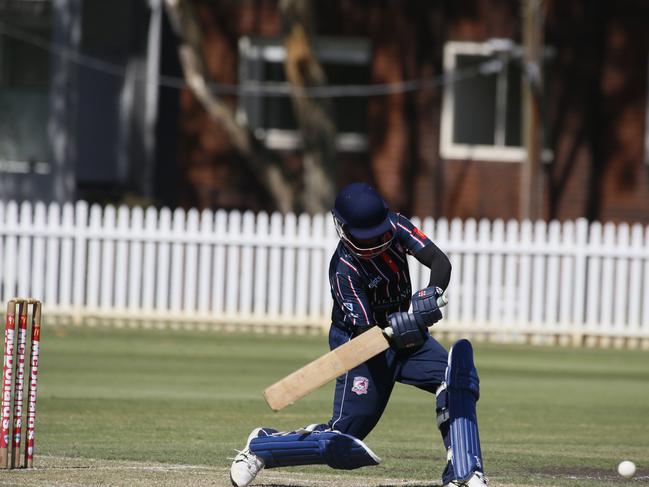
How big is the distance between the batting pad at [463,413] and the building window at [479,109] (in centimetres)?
1668

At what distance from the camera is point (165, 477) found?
298 inches

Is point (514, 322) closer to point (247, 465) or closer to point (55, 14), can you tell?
point (55, 14)

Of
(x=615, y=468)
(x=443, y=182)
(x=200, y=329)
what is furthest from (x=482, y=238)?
(x=615, y=468)

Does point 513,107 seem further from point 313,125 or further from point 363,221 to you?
point 363,221

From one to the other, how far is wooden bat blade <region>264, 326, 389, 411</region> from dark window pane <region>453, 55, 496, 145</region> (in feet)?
56.4

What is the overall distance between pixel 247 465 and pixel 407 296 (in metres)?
1.15

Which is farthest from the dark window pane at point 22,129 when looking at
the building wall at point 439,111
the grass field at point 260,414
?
the grass field at point 260,414

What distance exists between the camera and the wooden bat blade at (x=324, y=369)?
6652 millimetres

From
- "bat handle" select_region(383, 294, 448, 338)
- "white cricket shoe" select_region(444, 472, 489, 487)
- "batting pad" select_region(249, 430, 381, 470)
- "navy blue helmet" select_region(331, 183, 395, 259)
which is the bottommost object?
"white cricket shoe" select_region(444, 472, 489, 487)

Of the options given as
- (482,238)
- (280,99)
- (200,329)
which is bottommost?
(200,329)

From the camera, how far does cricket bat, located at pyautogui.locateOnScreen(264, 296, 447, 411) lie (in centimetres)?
665

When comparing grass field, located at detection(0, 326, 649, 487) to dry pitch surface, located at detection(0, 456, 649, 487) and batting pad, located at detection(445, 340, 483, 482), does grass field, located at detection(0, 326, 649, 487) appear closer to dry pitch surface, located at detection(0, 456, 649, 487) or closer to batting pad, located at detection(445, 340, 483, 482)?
dry pitch surface, located at detection(0, 456, 649, 487)

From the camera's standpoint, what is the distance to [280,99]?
2352cm

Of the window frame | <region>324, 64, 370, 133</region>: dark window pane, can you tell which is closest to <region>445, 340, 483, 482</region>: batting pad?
the window frame
